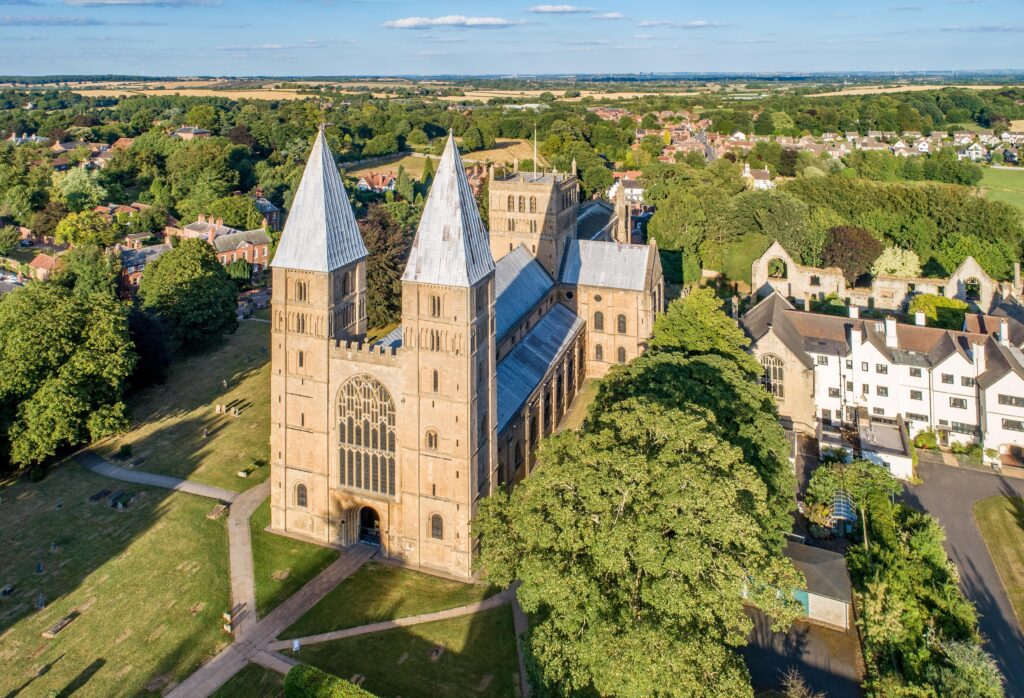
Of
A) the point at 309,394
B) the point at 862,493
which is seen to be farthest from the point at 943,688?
the point at 309,394

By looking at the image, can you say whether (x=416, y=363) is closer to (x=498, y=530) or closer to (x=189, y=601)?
(x=498, y=530)

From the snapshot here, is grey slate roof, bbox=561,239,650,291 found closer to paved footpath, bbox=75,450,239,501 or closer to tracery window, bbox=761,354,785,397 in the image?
tracery window, bbox=761,354,785,397

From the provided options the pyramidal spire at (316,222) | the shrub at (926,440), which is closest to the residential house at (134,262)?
the pyramidal spire at (316,222)

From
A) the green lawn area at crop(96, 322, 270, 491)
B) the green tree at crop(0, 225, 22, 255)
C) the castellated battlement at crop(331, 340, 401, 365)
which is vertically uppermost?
the green tree at crop(0, 225, 22, 255)

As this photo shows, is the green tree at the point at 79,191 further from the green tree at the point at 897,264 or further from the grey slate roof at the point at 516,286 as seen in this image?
the green tree at the point at 897,264

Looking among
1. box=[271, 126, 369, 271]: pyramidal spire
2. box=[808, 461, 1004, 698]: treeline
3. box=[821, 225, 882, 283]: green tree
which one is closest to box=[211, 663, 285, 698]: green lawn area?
box=[271, 126, 369, 271]: pyramidal spire

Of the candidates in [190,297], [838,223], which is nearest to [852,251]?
[838,223]
